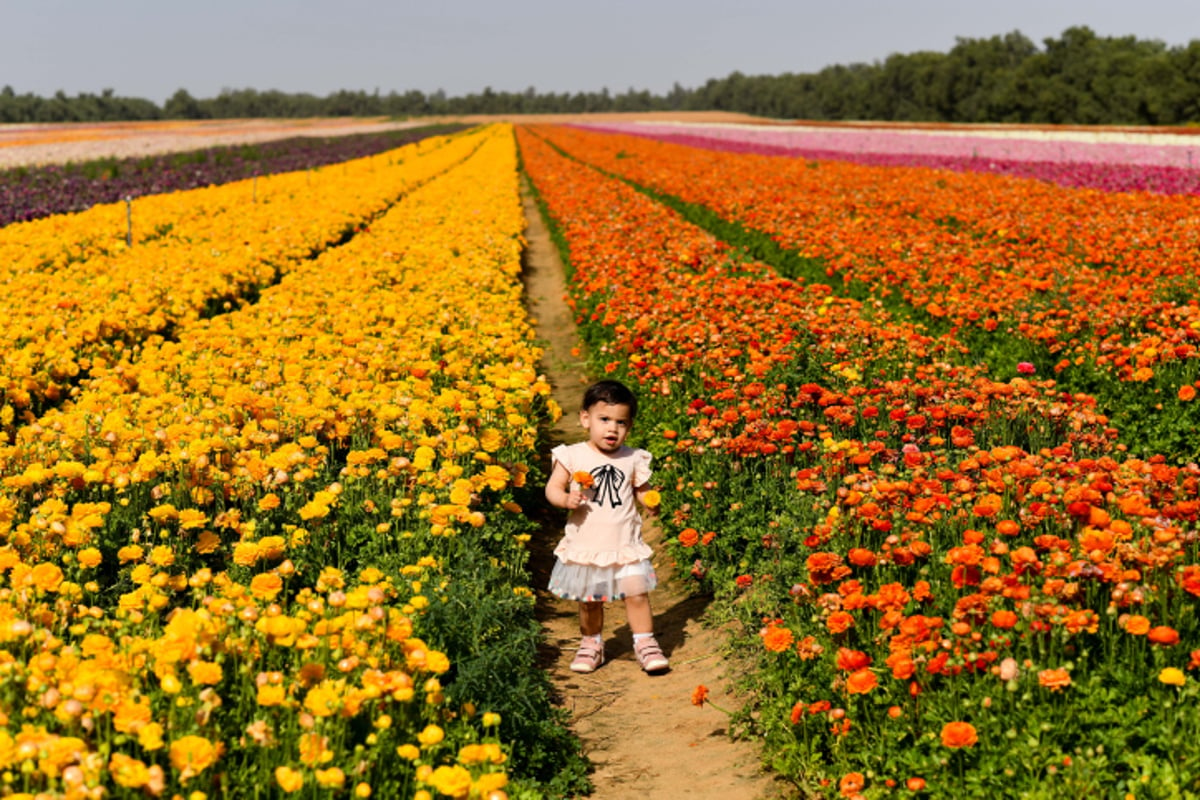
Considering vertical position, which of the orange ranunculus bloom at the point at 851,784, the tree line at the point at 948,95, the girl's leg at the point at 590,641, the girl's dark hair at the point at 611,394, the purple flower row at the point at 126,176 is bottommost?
the girl's leg at the point at 590,641

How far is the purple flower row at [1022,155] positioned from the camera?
26.5m

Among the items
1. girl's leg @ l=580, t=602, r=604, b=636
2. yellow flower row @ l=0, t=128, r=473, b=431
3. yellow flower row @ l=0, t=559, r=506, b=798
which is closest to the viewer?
yellow flower row @ l=0, t=559, r=506, b=798

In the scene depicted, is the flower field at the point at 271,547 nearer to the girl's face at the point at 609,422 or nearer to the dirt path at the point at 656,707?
the dirt path at the point at 656,707

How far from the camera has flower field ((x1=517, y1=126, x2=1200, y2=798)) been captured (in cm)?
396

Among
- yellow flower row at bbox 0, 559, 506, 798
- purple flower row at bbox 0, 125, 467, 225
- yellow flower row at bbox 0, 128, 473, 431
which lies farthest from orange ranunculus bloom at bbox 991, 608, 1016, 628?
purple flower row at bbox 0, 125, 467, 225

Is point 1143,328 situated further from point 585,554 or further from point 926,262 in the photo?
point 585,554

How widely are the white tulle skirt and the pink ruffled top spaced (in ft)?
0.16

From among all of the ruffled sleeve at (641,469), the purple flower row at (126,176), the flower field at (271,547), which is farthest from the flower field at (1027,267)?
the purple flower row at (126,176)

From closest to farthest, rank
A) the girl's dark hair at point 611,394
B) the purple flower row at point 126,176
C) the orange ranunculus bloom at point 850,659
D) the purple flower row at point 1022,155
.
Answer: the orange ranunculus bloom at point 850,659 < the girl's dark hair at point 611,394 < the purple flower row at point 126,176 < the purple flower row at point 1022,155

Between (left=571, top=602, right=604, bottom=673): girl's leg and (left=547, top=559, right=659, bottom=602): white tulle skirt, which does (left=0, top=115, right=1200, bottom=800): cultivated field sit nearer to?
(left=571, top=602, right=604, bottom=673): girl's leg

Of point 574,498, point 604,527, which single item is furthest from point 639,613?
point 574,498

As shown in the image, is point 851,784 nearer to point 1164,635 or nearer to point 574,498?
point 1164,635

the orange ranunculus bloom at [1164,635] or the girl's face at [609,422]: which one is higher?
the girl's face at [609,422]

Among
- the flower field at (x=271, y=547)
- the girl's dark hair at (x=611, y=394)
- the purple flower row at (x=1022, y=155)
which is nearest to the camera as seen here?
the flower field at (x=271, y=547)
